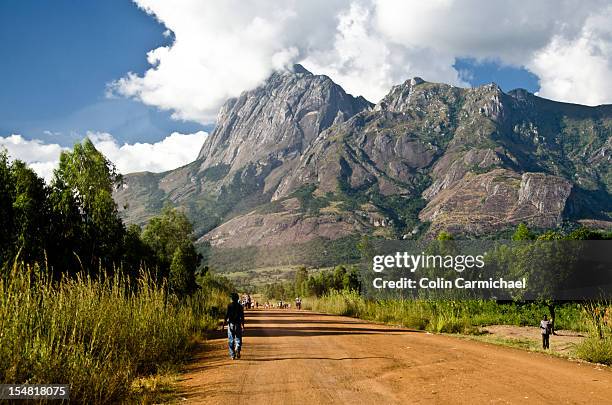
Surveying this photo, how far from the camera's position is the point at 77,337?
930 cm

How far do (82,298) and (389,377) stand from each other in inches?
262

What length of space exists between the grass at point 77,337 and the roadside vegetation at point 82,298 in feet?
0.06

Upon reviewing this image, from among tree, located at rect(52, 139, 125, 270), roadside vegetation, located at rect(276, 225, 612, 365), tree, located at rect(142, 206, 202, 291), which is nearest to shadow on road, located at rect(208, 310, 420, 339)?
roadside vegetation, located at rect(276, 225, 612, 365)

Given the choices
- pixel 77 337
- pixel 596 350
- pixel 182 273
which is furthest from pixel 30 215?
pixel 596 350

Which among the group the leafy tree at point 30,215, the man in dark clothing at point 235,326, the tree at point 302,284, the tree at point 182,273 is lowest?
the tree at point 302,284

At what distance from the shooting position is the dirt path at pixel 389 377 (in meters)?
9.17

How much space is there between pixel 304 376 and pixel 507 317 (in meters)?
24.6

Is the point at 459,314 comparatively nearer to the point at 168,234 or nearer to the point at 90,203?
the point at 90,203

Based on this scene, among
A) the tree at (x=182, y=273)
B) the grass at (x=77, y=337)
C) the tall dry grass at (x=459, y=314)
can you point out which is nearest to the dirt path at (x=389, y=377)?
the grass at (x=77, y=337)

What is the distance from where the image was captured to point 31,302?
7941 mm

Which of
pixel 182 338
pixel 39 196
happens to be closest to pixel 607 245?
pixel 182 338

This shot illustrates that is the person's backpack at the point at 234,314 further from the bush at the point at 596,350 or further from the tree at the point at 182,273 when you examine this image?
the tree at the point at 182,273

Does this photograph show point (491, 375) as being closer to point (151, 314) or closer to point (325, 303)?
point (151, 314)

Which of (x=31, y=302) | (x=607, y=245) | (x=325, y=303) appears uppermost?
(x=607, y=245)
